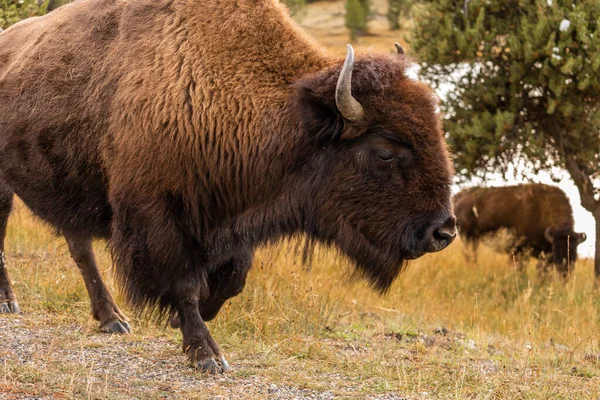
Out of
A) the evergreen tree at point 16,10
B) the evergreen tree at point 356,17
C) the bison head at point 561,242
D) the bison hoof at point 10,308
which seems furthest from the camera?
the evergreen tree at point 356,17

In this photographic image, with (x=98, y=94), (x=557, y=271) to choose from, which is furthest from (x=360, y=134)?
(x=557, y=271)

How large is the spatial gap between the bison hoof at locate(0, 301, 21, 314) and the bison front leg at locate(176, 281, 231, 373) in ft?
6.70

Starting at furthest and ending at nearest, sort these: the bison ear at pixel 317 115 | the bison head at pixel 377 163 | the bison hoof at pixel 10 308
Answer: the bison hoof at pixel 10 308, the bison ear at pixel 317 115, the bison head at pixel 377 163

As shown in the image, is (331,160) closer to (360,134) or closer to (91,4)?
(360,134)

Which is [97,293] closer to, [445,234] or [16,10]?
[445,234]

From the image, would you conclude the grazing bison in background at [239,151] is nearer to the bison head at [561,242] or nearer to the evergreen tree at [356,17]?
the bison head at [561,242]

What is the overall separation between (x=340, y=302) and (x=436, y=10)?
4974mm

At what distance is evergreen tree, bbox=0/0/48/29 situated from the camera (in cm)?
901

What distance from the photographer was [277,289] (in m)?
7.06

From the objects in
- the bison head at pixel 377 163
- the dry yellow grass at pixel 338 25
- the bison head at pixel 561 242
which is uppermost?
the bison head at pixel 377 163

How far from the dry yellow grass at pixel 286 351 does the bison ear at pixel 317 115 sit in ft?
2.65

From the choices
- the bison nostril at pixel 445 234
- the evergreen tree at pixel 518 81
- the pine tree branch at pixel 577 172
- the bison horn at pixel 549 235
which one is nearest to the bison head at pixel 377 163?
the bison nostril at pixel 445 234

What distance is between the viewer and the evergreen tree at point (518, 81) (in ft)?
31.7

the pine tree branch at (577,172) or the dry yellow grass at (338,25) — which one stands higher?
the pine tree branch at (577,172)
